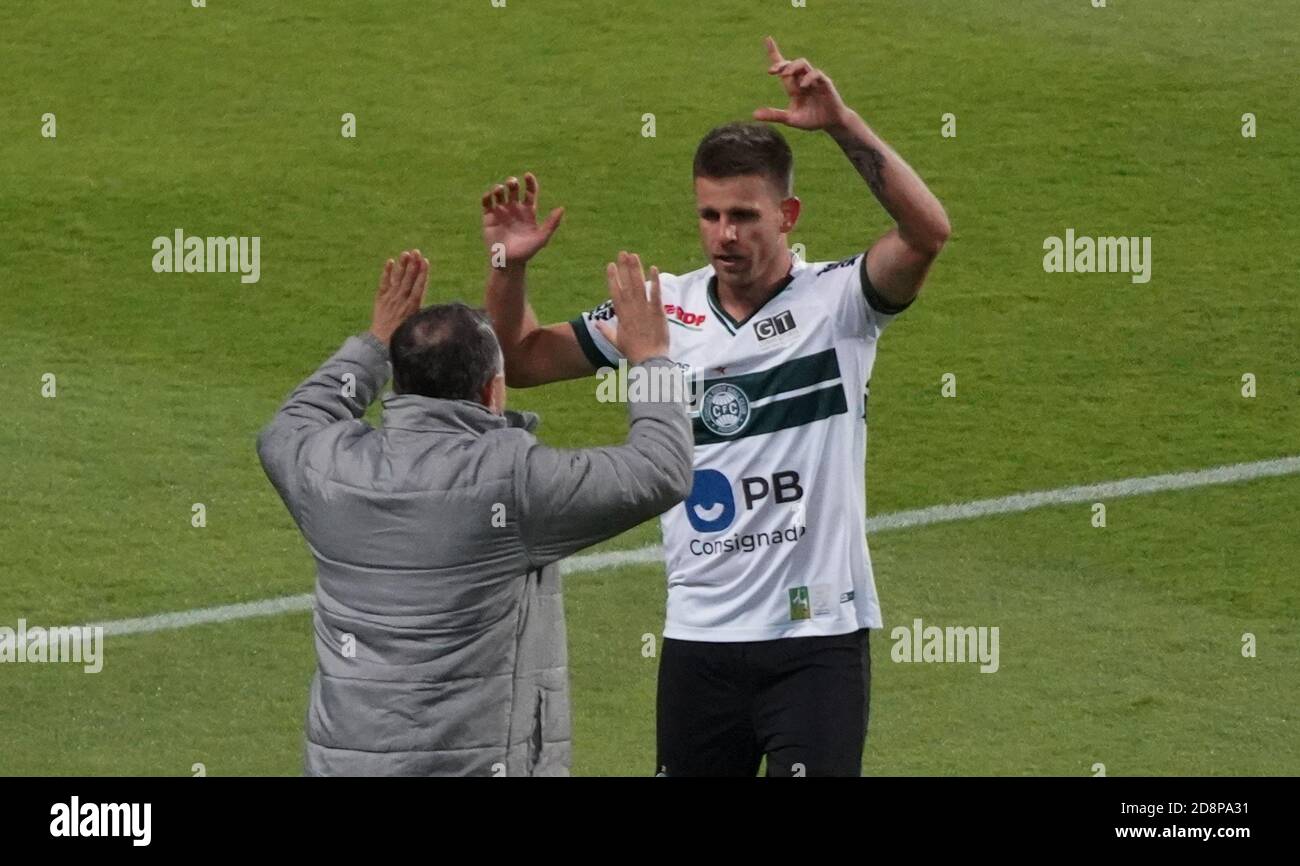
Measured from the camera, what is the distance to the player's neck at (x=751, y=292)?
566 cm

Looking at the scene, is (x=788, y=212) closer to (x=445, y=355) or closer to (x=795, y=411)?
(x=795, y=411)

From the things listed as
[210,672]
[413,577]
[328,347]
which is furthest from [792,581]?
[328,347]

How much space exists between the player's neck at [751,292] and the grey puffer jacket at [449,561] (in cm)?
114

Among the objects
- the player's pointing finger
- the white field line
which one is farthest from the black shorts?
the white field line

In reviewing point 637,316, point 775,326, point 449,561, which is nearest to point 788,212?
point 775,326

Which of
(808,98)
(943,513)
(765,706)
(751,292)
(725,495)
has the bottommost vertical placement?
(765,706)

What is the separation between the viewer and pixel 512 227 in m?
5.62

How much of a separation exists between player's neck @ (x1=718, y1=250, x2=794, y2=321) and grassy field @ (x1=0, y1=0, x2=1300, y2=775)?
87.2 inches

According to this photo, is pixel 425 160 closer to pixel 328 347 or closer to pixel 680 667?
pixel 328 347

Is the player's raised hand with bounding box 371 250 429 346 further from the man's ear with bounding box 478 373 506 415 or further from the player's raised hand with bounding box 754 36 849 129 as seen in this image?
the player's raised hand with bounding box 754 36 849 129

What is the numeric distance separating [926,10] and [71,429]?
275 inches

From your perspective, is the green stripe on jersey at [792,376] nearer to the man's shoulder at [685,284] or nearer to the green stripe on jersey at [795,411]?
the green stripe on jersey at [795,411]

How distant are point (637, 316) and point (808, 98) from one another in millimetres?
895

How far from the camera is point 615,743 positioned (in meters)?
7.54
